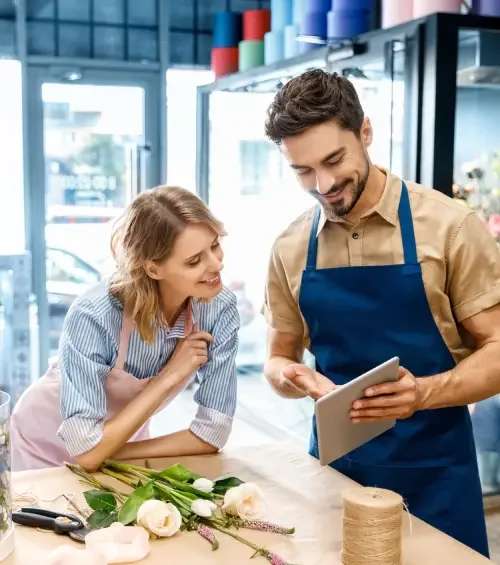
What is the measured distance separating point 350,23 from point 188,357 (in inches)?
75.7

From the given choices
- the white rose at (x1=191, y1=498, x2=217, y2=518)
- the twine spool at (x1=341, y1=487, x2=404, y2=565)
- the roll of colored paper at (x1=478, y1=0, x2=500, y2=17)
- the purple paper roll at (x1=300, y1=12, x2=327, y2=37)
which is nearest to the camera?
the twine spool at (x1=341, y1=487, x2=404, y2=565)

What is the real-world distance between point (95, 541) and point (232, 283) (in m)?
3.54

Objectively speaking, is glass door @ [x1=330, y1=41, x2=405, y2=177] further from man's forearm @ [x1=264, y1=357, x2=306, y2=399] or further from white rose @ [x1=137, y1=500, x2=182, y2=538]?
white rose @ [x1=137, y1=500, x2=182, y2=538]

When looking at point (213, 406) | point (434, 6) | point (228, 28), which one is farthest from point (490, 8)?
point (228, 28)

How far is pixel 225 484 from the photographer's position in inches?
64.2

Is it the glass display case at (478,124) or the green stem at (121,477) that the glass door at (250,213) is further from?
the green stem at (121,477)

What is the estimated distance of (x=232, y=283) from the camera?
4.88 m

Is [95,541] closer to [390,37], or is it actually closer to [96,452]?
[96,452]

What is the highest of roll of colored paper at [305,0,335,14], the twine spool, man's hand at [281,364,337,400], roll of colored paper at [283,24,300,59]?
roll of colored paper at [305,0,335,14]

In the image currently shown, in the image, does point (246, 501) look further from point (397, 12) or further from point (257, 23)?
point (257, 23)

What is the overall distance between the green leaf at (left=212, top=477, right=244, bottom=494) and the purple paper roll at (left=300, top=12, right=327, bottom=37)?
2427mm

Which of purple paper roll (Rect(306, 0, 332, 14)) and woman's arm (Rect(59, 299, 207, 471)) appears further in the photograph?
purple paper roll (Rect(306, 0, 332, 14))

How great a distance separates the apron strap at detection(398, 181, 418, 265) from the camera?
5.85 ft

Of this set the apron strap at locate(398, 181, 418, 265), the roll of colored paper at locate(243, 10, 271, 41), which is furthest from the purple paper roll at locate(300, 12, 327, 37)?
the apron strap at locate(398, 181, 418, 265)
